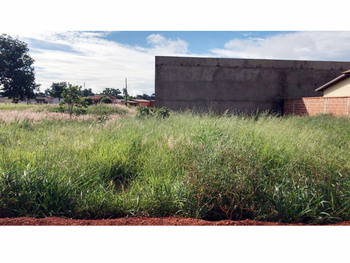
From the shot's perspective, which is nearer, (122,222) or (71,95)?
(122,222)

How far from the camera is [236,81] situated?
1448 cm

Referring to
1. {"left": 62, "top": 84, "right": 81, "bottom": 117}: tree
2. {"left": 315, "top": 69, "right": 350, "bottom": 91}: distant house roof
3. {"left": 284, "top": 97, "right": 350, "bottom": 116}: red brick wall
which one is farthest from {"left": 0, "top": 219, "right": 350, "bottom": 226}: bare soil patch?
{"left": 315, "top": 69, "right": 350, "bottom": 91}: distant house roof

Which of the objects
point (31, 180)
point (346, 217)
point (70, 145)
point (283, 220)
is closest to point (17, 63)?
point (70, 145)

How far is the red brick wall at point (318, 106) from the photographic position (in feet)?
33.0

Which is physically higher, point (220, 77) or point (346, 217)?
point (220, 77)

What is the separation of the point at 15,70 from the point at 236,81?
1215 cm

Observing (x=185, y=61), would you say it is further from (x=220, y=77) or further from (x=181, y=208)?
(x=181, y=208)

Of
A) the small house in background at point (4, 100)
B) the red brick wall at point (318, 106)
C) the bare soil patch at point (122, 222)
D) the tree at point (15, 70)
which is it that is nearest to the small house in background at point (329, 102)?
the red brick wall at point (318, 106)

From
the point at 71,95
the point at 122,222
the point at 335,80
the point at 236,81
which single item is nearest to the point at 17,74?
the point at 71,95

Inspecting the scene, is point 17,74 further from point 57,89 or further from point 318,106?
point 318,106

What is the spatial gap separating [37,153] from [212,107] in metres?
12.0

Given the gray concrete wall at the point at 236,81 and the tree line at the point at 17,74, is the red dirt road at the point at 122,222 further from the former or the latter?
the gray concrete wall at the point at 236,81

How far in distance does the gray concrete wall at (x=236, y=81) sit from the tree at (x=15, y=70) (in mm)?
7144

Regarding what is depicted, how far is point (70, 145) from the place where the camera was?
172 inches
